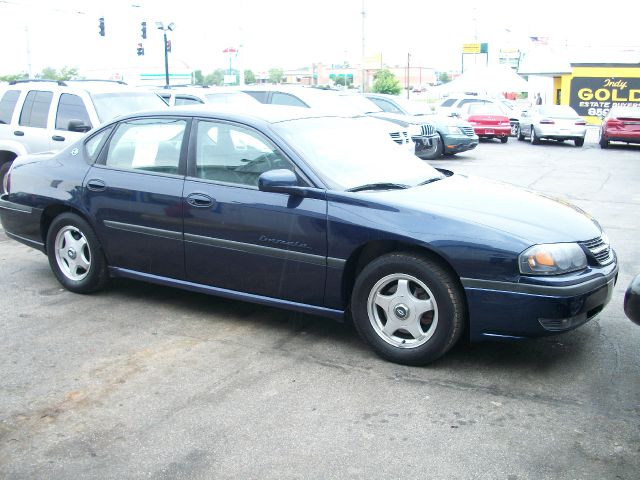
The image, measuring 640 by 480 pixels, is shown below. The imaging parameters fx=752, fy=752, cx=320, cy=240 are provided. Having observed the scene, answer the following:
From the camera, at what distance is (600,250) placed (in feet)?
15.8

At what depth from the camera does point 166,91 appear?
13.9 meters

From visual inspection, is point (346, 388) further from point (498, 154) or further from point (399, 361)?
point (498, 154)

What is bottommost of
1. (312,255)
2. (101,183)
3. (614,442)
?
(614,442)

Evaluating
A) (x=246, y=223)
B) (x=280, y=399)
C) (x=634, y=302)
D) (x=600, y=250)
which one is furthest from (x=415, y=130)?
(x=280, y=399)

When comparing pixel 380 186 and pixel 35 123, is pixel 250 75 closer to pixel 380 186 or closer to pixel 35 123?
pixel 35 123

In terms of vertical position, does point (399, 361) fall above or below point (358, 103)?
below

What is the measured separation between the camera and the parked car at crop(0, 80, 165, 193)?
33.6 ft

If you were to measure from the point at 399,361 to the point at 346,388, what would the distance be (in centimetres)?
49

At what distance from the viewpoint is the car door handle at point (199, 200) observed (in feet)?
17.7

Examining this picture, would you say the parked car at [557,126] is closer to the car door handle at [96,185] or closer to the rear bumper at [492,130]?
the rear bumper at [492,130]

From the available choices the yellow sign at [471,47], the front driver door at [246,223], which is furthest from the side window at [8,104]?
the yellow sign at [471,47]

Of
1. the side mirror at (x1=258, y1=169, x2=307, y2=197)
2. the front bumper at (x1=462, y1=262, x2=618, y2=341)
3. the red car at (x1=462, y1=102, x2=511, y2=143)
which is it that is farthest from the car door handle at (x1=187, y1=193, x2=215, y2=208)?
the red car at (x1=462, y1=102, x2=511, y2=143)

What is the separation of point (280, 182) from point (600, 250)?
211 cm

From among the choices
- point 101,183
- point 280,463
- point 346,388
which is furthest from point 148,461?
point 101,183
